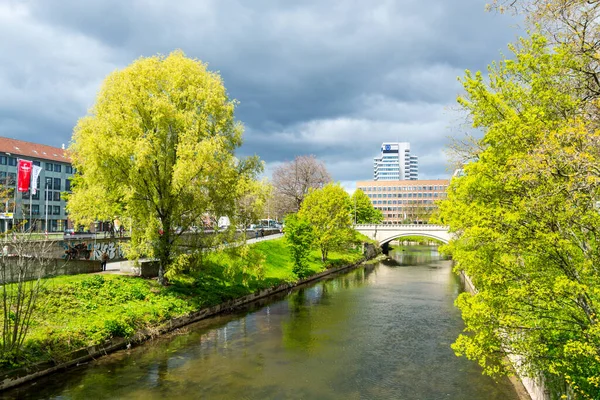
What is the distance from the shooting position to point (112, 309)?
2416 cm

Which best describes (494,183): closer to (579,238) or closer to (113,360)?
(579,238)

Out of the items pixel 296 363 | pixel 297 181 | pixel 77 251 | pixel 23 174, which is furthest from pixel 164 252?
pixel 297 181

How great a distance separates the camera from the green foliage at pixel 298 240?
154ft

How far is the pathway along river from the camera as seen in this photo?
1698 centimetres

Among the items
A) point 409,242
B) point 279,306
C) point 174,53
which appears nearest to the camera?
point 174,53

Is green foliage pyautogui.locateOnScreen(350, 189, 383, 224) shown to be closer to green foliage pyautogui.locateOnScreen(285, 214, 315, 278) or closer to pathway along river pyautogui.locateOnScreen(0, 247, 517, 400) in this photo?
green foliage pyautogui.locateOnScreen(285, 214, 315, 278)

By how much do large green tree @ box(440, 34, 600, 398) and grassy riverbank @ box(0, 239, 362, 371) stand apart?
1801cm

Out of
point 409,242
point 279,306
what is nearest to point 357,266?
point 279,306

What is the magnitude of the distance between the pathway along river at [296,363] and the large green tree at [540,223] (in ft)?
19.6

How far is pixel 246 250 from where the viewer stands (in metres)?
30.1

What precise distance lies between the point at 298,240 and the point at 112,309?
25.2 metres

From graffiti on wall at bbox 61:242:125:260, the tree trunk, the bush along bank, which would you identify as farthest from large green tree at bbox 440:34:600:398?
graffiti on wall at bbox 61:242:125:260

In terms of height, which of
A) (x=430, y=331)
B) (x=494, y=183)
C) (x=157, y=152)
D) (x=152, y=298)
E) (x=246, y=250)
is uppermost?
(x=157, y=152)

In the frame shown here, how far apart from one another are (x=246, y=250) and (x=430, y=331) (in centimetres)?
1391
